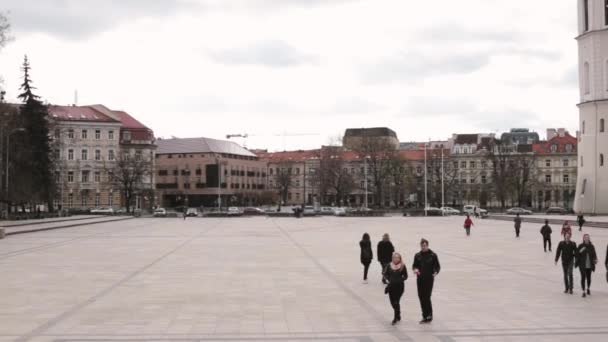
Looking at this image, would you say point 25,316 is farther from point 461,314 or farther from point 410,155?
point 410,155

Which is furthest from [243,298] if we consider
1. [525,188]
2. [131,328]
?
[525,188]

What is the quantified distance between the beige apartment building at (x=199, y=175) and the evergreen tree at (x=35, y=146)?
188 ft

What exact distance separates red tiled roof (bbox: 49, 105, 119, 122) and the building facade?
7189cm

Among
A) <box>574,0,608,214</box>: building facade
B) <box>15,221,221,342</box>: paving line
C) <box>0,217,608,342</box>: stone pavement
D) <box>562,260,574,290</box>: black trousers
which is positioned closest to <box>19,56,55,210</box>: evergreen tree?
<box>0,217,608,342</box>: stone pavement

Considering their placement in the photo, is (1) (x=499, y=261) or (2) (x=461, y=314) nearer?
(2) (x=461, y=314)

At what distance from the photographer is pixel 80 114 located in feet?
360

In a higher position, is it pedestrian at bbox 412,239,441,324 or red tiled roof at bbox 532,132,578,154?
red tiled roof at bbox 532,132,578,154

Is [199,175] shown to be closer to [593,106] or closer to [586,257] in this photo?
[593,106]

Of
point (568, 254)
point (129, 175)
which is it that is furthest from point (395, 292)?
point (129, 175)

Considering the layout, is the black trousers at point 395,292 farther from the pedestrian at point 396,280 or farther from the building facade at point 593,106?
the building facade at point 593,106

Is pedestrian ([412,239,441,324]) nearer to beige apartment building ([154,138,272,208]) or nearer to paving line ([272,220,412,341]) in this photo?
paving line ([272,220,412,341])

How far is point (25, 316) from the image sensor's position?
13.2m

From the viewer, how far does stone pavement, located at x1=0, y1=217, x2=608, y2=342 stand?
38.2 feet

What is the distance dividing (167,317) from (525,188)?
99350 millimetres
